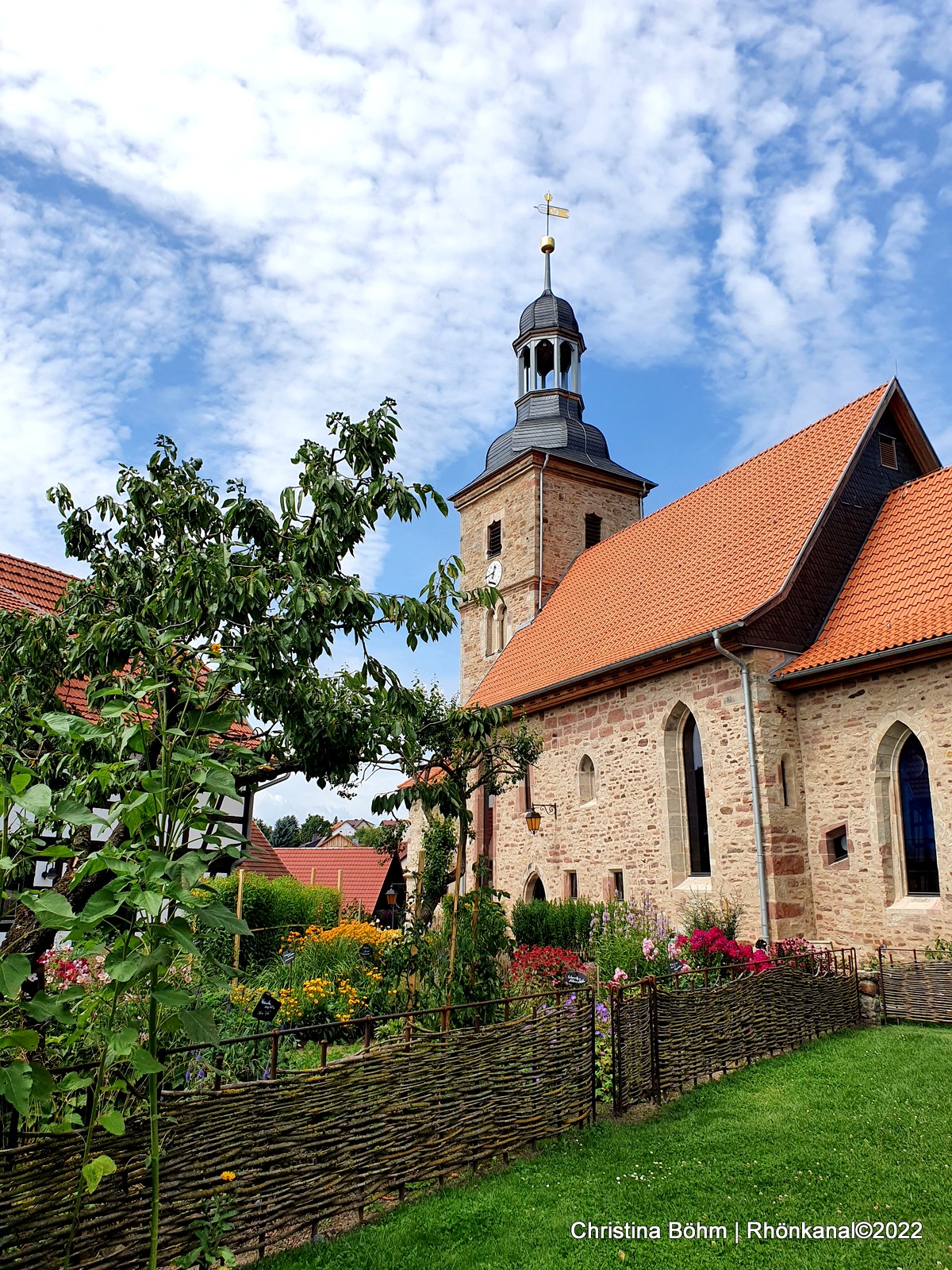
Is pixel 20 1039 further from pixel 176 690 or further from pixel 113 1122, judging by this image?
pixel 176 690

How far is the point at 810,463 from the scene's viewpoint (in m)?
15.3

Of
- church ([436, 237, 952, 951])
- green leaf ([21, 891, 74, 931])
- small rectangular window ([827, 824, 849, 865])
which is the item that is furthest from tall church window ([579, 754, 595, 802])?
green leaf ([21, 891, 74, 931])

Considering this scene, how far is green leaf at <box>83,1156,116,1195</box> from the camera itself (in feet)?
9.86

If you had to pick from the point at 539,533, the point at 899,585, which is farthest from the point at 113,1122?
the point at 539,533

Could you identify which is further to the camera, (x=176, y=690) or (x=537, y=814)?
(x=537, y=814)

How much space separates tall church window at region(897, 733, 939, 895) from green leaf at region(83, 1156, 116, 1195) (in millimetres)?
10483

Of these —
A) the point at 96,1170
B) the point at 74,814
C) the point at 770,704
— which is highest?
the point at 770,704

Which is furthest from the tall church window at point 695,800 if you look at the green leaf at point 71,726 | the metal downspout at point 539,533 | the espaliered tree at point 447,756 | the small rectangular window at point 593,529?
the green leaf at point 71,726

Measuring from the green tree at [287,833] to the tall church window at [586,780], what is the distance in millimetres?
88085

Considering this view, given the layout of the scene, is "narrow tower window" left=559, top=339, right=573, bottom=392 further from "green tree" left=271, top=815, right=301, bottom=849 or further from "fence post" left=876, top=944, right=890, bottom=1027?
"green tree" left=271, top=815, right=301, bottom=849

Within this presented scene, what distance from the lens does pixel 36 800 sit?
102 inches

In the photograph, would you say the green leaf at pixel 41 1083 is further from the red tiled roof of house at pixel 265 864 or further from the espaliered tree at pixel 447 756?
the red tiled roof of house at pixel 265 864

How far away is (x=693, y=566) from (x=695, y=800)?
4668 millimetres

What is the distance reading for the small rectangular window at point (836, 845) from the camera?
12031mm
